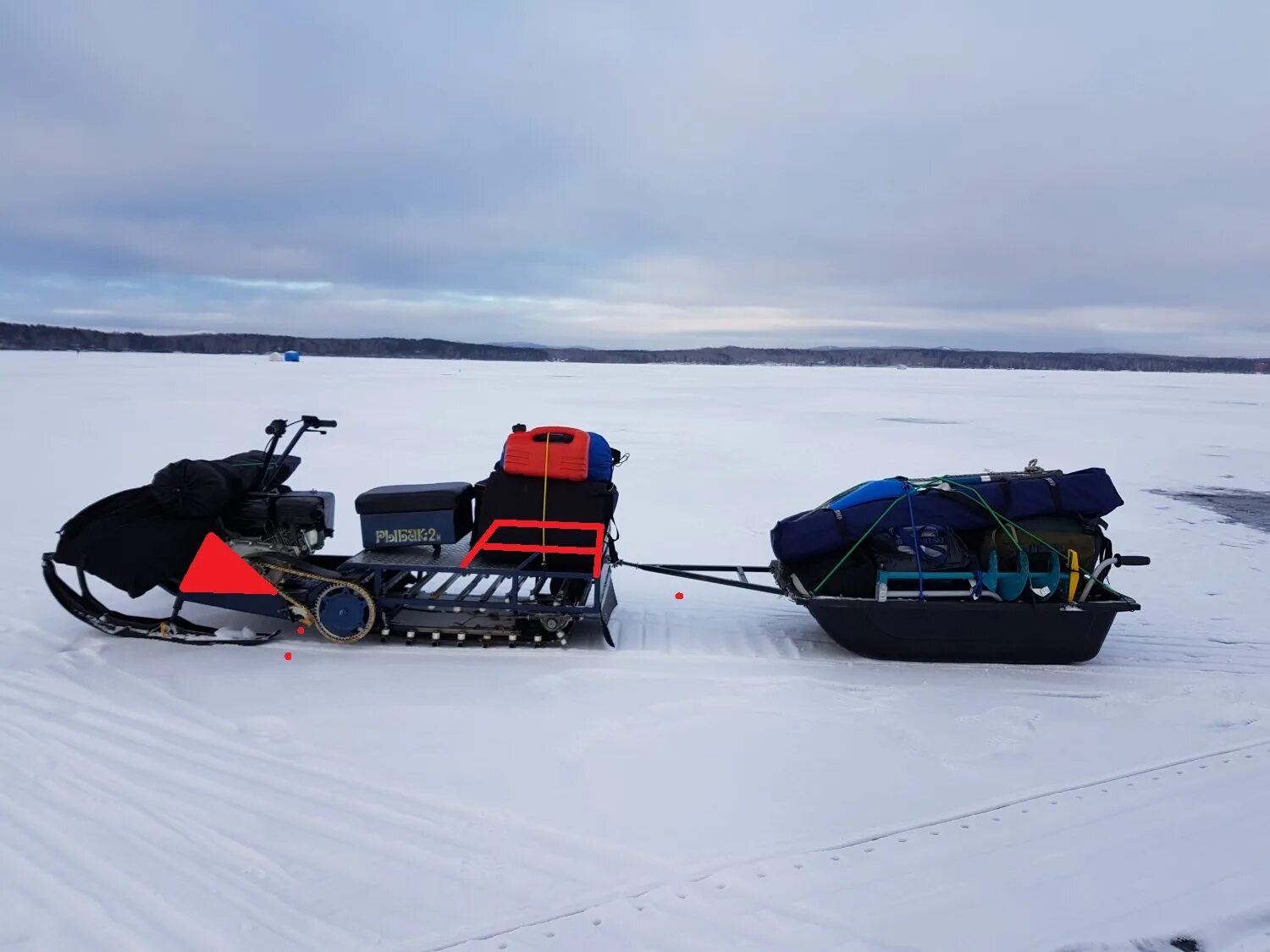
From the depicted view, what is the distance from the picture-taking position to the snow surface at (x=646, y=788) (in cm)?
242

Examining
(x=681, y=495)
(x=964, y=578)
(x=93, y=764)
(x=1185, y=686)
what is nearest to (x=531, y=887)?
(x=93, y=764)

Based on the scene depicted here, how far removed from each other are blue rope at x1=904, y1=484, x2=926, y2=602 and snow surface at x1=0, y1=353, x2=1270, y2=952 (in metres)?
0.42

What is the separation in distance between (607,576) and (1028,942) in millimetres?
2906

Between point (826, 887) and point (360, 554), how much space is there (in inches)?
128

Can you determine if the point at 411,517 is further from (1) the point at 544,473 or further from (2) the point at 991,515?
(2) the point at 991,515

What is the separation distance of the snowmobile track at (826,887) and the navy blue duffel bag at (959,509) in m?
1.55

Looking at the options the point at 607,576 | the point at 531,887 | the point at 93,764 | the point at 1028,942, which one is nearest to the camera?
the point at 1028,942

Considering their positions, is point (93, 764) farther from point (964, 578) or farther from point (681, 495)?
point (681, 495)

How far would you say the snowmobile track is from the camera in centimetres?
234

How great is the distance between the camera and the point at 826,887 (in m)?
2.57

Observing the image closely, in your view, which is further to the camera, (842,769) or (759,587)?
(759,587)

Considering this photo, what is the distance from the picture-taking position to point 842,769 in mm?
3297
